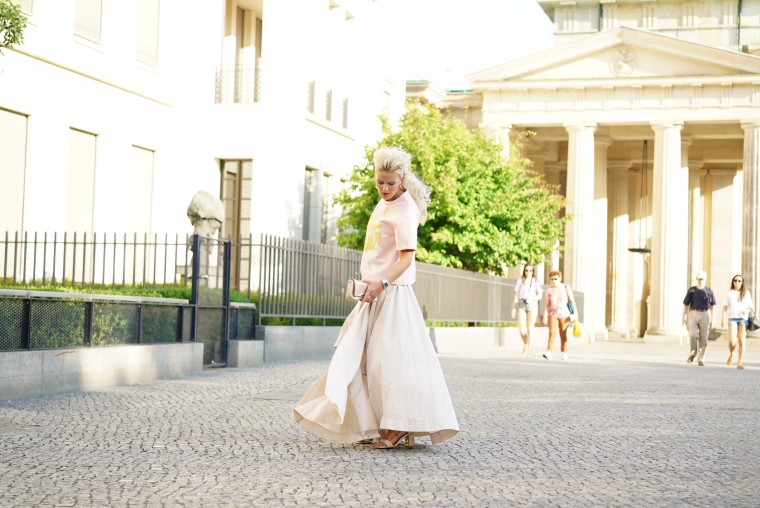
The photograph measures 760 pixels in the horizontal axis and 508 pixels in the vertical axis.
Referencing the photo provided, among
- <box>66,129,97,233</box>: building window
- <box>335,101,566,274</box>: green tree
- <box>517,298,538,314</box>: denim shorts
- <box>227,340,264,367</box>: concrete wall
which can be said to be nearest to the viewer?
<box>227,340,264,367</box>: concrete wall

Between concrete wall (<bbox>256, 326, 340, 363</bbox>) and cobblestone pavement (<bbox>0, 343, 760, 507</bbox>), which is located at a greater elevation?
concrete wall (<bbox>256, 326, 340, 363</bbox>)

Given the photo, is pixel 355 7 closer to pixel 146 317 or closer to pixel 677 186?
pixel 677 186

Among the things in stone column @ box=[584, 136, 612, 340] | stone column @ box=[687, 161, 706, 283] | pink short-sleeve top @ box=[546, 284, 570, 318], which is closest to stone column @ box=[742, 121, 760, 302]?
stone column @ box=[584, 136, 612, 340]

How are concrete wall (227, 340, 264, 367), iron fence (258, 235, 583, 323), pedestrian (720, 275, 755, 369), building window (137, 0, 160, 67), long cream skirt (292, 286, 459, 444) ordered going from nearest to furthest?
long cream skirt (292, 286, 459, 444) → concrete wall (227, 340, 264, 367) → iron fence (258, 235, 583, 323) → pedestrian (720, 275, 755, 369) → building window (137, 0, 160, 67)

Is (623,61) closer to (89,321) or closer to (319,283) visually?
(319,283)

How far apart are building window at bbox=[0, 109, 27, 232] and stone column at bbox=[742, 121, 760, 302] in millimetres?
32994

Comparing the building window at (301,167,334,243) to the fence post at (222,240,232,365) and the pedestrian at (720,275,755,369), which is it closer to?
the pedestrian at (720,275,755,369)

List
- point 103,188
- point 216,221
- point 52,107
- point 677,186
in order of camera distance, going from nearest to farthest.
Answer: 1. point 216,221
2. point 52,107
3. point 103,188
4. point 677,186

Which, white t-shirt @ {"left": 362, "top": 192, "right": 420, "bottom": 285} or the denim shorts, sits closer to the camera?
white t-shirt @ {"left": 362, "top": 192, "right": 420, "bottom": 285}

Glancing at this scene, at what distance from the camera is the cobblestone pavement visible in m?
6.30

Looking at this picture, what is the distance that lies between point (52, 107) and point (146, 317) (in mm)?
9670

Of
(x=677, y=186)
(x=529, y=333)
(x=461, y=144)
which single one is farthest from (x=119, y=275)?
(x=677, y=186)

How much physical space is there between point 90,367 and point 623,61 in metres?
39.7

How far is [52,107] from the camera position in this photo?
2295 centimetres
